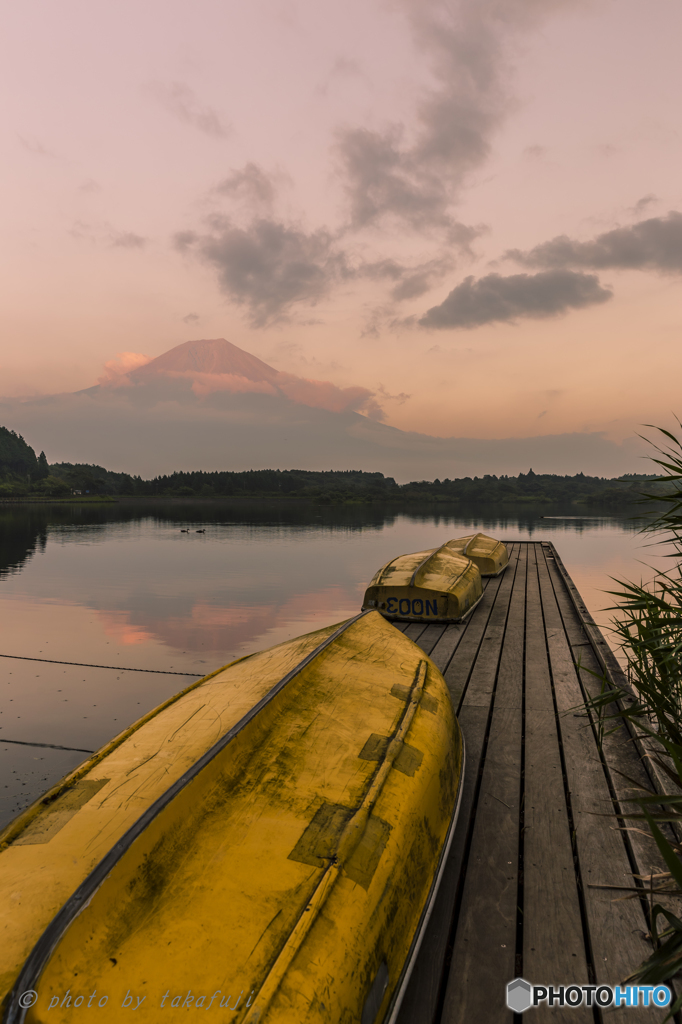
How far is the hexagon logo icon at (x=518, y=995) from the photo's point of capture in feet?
6.95

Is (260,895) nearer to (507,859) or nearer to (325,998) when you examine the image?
(325,998)

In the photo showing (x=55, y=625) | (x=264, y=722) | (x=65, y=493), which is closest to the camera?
(x=264, y=722)

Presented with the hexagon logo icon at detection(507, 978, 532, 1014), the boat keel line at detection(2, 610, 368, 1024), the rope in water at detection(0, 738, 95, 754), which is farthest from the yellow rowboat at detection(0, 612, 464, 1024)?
the rope in water at detection(0, 738, 95, 754)

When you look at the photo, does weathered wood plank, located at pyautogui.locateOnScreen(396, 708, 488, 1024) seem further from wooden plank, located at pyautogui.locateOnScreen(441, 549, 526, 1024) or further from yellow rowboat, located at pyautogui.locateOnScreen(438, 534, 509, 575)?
yellow rowboat, located at pyautogui.locateOnScreen(438, 534, 509, 575)

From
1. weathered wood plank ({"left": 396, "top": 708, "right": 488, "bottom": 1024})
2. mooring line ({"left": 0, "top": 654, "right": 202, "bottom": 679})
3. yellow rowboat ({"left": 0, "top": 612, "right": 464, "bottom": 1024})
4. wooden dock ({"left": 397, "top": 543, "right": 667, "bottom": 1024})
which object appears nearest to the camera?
yellow rowboat ({"left": 0, "top": 612, "right": 464, "bottom": 1024})

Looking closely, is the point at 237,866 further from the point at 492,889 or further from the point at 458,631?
the point at 458,631

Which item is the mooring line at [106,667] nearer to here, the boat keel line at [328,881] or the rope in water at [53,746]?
the rope in water at [53,746]

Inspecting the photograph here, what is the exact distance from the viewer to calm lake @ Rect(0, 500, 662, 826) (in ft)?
22.9

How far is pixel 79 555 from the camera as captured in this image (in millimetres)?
25875

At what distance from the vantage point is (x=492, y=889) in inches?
108

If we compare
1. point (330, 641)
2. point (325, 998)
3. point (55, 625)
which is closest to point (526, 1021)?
point (325, 998)

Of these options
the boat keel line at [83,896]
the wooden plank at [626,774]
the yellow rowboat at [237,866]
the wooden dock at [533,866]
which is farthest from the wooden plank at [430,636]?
the boat keel line at [83,896]

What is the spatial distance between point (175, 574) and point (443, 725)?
1905cm

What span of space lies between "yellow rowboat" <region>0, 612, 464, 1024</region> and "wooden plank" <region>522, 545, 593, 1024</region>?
1.59 ft
